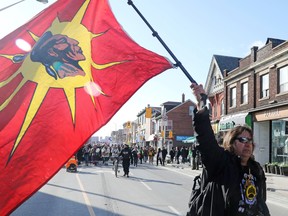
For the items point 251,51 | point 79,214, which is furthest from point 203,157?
point 251,51

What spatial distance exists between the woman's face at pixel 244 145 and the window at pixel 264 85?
24.7 metres

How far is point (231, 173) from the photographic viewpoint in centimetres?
316

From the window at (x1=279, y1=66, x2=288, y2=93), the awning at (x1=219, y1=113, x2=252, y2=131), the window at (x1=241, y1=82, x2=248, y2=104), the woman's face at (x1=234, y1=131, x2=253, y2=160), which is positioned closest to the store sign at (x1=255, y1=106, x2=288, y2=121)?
the awning at (x1=219, y1=113, x2=252, y2=131)

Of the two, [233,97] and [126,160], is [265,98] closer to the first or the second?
[233,97]

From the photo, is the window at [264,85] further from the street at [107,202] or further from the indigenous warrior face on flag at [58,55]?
the indigenous warrior face on flag at [58,55]

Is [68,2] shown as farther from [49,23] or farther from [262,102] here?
[262,102]

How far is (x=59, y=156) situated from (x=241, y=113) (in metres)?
27.8

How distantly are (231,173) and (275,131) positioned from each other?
82.3ft

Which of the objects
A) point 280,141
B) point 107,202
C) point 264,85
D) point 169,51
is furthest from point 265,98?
point 169,51

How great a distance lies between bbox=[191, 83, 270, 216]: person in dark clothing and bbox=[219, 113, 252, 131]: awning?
1028 inches

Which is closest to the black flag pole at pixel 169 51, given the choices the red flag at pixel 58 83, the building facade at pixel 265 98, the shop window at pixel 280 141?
the red flag at pixel 58 83

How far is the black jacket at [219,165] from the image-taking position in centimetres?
312

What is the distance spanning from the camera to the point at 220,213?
3.09 meters

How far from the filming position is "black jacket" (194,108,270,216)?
10.2ft
